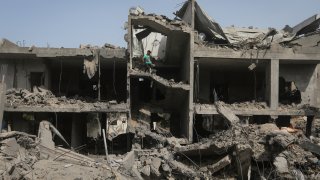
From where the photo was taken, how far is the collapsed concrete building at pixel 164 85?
2402 centimetres

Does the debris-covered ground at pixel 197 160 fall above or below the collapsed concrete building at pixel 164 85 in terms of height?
below

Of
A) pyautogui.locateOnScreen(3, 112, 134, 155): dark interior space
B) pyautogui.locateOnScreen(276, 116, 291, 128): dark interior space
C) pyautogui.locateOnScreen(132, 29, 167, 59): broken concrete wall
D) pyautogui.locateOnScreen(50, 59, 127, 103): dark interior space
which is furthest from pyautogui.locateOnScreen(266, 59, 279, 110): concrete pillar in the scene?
pyautogui.locateOnScreen(50, 59, 127, 103): dark interior space

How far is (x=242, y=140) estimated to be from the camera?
1794 centimetres

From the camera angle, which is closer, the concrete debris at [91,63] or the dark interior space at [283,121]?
the concrete debris at [91,63]

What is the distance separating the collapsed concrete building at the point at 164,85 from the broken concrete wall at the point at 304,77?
0.06m

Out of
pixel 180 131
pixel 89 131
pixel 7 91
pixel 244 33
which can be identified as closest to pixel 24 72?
pixel 7 91

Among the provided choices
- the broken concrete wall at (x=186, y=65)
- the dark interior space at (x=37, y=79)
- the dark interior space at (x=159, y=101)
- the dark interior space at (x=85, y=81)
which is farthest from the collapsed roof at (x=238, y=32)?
the dark interior space at (x=37, y=79)

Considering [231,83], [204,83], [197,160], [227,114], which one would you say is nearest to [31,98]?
[197,160]

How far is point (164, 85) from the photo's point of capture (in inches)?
942

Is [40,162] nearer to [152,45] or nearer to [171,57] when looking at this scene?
[171,57]

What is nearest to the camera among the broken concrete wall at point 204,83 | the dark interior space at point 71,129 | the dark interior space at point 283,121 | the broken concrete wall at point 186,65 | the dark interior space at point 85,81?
the broken concrete wall at point 186,65

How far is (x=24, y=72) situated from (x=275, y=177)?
15.4 metres

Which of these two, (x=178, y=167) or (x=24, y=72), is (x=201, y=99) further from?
(x=24, y=72)

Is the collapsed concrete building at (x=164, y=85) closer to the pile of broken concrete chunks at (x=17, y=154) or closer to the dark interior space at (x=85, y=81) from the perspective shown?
the dark interior space at (x=85, y=81)
